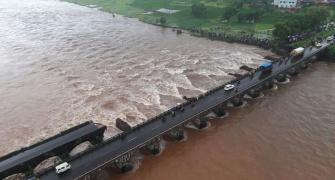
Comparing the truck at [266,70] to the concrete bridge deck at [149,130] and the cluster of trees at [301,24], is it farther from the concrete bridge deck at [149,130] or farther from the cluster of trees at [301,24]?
the cluster of trees at [301,24]

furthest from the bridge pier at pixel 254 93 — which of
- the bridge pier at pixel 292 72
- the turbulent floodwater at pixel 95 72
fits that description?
the bridge pier at pixel 292 72

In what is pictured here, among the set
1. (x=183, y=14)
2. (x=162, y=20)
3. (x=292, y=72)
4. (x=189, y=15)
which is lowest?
(x=292, y=72)

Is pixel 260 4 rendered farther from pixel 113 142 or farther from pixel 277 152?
pixel 113 142

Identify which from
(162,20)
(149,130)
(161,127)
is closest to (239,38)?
(162,20)

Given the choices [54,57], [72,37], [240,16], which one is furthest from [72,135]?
[240,16]

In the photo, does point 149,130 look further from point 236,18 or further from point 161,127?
point 236,18
